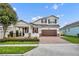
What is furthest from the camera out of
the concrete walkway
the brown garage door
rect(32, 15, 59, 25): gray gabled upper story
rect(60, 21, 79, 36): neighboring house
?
rect(32, 15, 59, 25): gray gabled upper story

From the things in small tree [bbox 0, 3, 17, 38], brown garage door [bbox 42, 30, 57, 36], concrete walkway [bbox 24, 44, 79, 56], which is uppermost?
small tree [bbox 0, 3, 17, 38]

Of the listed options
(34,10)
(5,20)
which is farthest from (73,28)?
(5,20)

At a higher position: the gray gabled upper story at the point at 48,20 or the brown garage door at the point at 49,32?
the gray gabled upper story at the point at 48,20

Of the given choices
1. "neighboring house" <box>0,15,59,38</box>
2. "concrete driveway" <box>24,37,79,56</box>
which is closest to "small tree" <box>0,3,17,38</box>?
"concrete driveway" <box>24,37,79,56</box>

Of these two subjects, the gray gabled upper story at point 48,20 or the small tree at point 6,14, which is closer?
the small tree at point 6,14

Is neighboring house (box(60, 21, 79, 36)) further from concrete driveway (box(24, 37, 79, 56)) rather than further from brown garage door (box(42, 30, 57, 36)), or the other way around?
concrete driveway (box(24, 37, 79, 56))

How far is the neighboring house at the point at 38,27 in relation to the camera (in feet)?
96.2

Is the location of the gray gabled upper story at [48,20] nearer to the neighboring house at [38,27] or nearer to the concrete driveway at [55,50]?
the neighboring house at [38,27]

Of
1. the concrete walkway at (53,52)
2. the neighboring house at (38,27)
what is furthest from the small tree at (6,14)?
the concrete walkway at (53,52)

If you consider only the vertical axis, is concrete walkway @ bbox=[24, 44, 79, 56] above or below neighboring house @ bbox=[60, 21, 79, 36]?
below

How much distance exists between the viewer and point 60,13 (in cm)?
2973

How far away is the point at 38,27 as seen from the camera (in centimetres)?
3281

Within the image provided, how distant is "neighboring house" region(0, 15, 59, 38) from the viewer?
96.2 ft

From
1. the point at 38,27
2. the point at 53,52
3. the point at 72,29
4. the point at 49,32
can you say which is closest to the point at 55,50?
the point at 53,52
